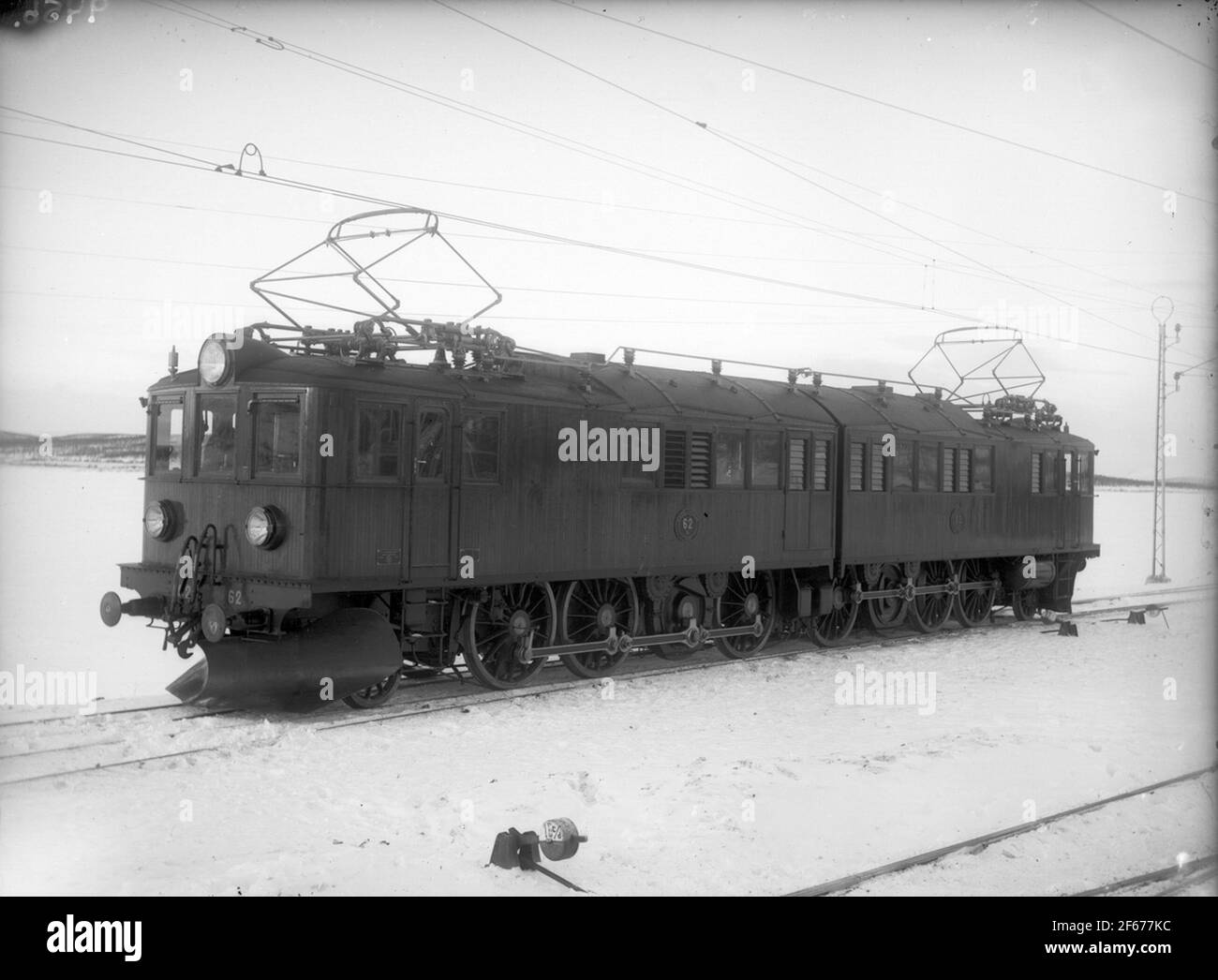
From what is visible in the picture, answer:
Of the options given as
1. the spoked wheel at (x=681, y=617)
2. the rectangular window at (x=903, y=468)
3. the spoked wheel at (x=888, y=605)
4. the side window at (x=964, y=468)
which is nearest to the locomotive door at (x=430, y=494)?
the spoked wheel at (x=681, y=617)

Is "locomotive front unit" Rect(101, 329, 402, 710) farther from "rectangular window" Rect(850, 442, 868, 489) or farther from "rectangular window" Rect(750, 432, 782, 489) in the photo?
"rectangular window" Rect(850, 442, 868, 489)

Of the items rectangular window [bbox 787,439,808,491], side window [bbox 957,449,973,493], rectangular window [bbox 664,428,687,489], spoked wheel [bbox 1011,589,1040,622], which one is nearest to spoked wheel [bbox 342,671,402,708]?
rectangular window [bbox 664,428,687,489]

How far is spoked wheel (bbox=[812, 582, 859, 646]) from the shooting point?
60.7 feet

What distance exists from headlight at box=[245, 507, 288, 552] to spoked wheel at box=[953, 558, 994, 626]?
14.9 metres

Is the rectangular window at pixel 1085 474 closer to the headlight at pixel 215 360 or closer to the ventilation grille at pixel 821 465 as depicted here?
the ventilation grille at pixel 821 465

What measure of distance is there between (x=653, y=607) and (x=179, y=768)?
24.3 feet

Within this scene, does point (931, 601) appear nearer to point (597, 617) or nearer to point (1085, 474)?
point (1085, 474)

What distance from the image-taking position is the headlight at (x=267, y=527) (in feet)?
35.9

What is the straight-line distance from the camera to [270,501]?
11164mm

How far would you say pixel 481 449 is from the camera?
41.1 feet

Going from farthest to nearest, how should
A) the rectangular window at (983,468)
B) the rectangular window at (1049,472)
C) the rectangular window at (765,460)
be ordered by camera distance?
the rectangular window at (1049,472), the rectangular window at (983,468), the rectangular window at (765,460)

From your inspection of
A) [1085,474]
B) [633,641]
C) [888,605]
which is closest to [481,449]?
[633,641]

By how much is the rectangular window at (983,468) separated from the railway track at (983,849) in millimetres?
12848
